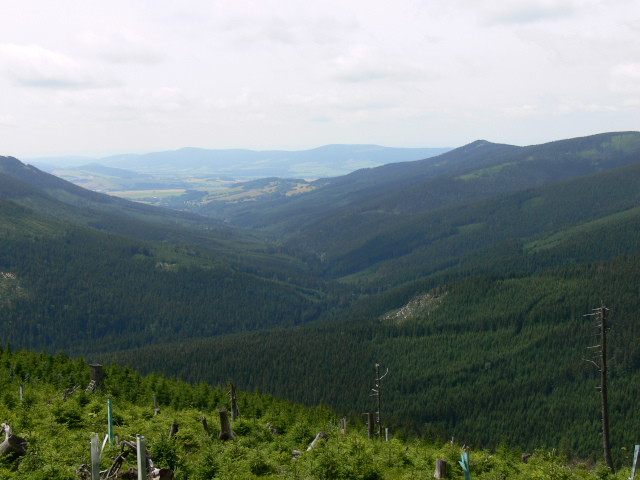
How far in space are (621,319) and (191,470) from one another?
659 ft

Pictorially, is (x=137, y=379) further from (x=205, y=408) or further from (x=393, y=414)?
(x=393, y=414)

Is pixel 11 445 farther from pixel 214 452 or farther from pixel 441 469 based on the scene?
pixel 441 469

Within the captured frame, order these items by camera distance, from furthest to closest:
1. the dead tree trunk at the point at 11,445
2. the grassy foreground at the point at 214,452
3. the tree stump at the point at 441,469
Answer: the tree stump at the point at 441,469 → the dead tree trunk at the point at 11,445 → the grassy foreground at the point at 214,452

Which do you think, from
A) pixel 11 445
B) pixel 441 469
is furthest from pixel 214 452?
pixel 441 469

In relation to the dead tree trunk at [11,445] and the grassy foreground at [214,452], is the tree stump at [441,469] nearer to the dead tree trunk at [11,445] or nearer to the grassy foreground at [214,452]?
the grassy foreground at [214,452]

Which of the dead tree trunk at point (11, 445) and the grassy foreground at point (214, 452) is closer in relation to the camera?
the grassy foreground at point (214, 452)

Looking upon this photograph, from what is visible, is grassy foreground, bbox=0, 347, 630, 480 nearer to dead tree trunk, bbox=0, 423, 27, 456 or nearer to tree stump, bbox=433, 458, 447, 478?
dead tree trunk, bbox=0, 423, 27, 456

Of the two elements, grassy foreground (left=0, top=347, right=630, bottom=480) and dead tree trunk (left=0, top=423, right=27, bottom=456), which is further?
dead tree trunk (left=0, top=423, right=27, bottom=456)

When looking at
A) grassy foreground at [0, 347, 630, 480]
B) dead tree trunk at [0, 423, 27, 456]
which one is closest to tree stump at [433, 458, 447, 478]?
grassy foreground at [0, 347, 630, 480]

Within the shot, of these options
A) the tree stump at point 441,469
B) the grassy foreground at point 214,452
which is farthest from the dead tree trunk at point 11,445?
the tree stump at point 441,469

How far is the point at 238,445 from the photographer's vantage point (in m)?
33.6

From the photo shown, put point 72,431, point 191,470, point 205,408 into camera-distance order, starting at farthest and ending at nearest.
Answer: point 205,408 < point 72,431 < point 191,470

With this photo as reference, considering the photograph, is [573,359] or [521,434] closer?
[521,434]

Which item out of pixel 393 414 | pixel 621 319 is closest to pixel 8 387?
pixel 393 414
